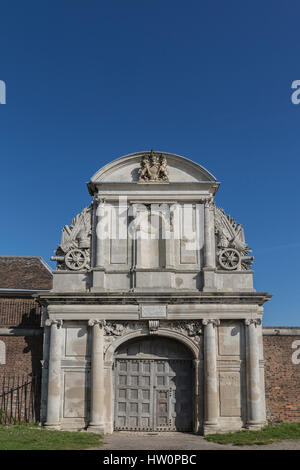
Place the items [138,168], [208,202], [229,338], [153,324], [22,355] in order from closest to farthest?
[153,324], [229,338], [22,355], [208,202], [138,168]

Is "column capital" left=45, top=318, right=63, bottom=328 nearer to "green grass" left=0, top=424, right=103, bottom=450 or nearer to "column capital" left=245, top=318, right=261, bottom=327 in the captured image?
"green grass" left=0, top=424, right=103, bottom=450

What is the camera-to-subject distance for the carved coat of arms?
63.1 feet

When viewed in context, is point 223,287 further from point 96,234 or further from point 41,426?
point 41,426

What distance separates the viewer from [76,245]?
18812 millimetres

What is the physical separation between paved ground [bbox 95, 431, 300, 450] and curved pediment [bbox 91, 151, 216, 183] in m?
8.59

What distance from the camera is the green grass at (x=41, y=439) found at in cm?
1341

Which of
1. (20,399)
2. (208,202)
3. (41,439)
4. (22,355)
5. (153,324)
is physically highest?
(208,202)

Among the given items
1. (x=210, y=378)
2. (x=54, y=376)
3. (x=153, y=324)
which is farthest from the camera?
(x=153, y=324)

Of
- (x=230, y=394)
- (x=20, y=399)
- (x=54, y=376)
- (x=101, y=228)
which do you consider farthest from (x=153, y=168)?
(x=20, y=399)

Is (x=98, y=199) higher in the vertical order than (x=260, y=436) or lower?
higher

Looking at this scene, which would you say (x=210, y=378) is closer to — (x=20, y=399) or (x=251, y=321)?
(x=251, y=321)

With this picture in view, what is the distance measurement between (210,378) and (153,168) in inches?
297

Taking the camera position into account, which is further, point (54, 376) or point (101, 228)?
point (101, 228)

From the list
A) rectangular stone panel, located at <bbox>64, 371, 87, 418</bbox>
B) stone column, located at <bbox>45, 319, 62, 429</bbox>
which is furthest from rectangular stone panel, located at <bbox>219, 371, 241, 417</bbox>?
stone column, located at <bbox>45, 319, 62, 429</bbox>
